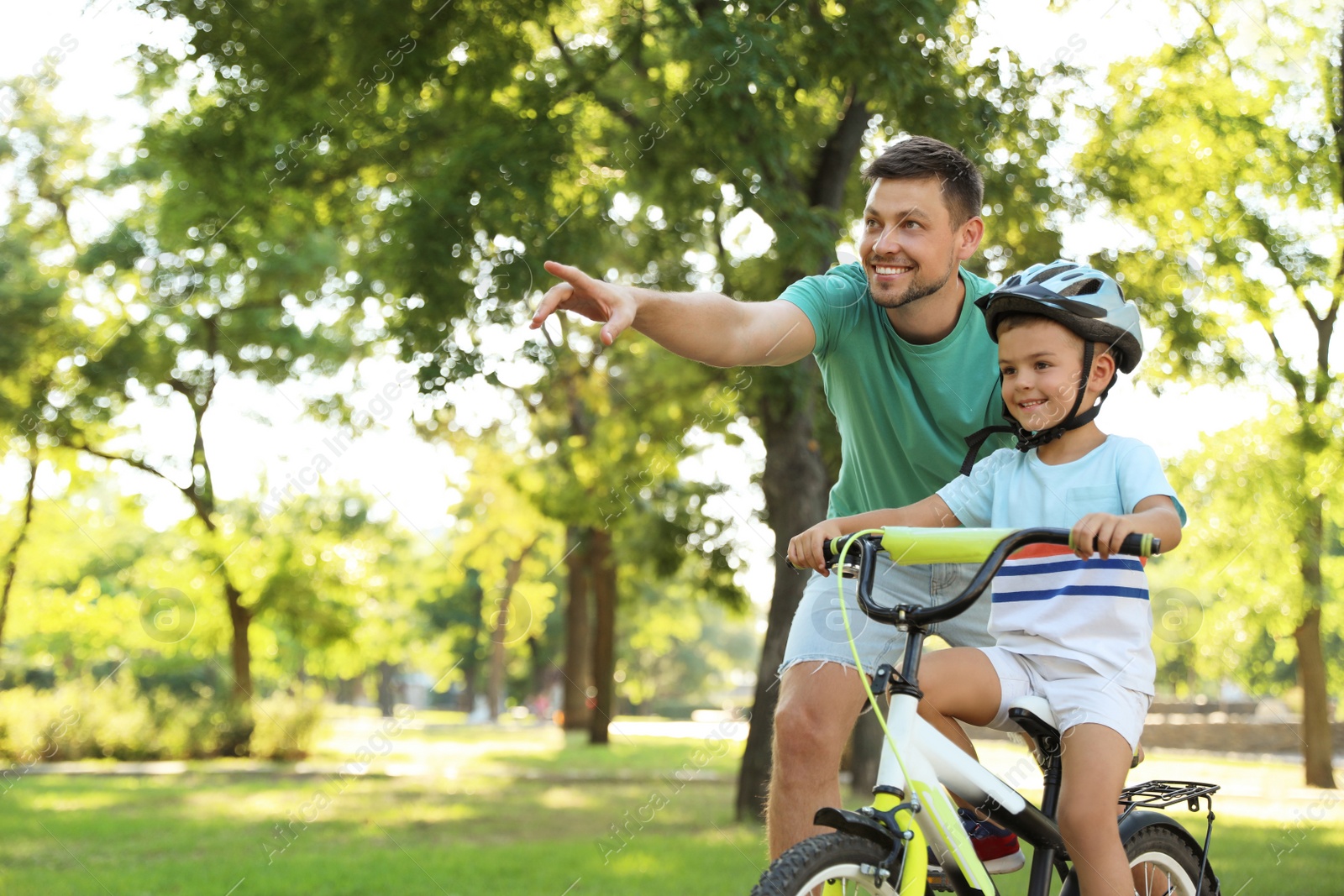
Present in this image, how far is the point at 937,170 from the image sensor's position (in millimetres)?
3086

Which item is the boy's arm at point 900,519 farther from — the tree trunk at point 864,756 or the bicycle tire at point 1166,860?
the tree trunk at point 864,756

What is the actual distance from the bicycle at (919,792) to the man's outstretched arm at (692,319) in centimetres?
60

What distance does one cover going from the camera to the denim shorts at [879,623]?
9.65 feet

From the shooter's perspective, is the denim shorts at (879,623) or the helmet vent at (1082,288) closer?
the helmet vent at (1082,288)

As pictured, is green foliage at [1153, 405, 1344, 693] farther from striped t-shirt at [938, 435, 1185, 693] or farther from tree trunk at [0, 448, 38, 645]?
tree trunk at [0, 448, 38, 645]

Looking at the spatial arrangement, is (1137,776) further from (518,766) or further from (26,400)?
(26,400)

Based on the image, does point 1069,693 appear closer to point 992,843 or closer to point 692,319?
point 992,843

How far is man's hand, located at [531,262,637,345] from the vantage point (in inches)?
93.3

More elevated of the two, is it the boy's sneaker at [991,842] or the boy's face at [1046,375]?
the boy's face at [1046,375]

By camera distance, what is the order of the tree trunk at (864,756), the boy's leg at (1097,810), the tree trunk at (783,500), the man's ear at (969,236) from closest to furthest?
the boy's leg at (1097,810) < the man's ear at (969,236) < the tree trunk at (783,500) < the tree trunk at (864,756)

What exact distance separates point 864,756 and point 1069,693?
10.3 m

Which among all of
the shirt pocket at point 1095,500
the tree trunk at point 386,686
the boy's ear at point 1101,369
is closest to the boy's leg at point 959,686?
the shirt pocket at point 1095,500

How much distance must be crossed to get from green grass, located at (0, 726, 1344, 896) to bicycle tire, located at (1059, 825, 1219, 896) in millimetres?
564

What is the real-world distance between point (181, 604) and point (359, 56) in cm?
1647
